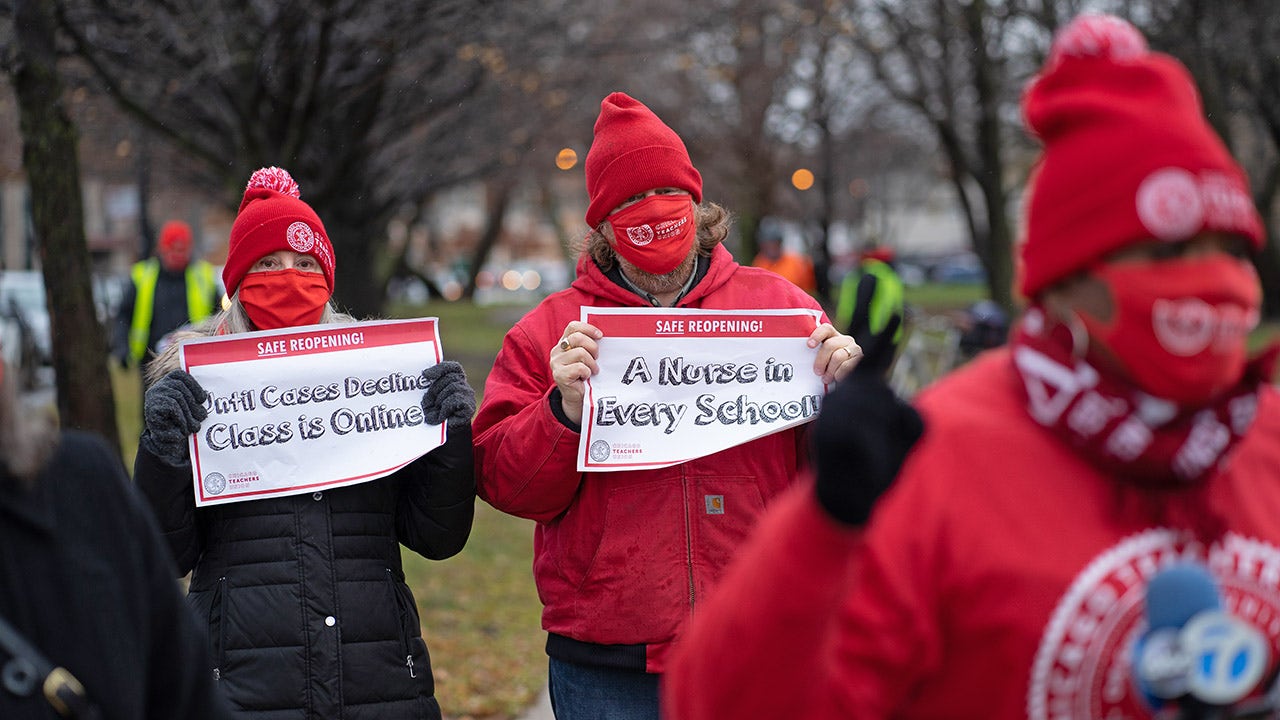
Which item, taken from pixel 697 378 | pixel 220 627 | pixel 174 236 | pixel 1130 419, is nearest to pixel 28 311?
pixel 174 236

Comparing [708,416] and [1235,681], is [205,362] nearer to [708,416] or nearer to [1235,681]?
[708,416]

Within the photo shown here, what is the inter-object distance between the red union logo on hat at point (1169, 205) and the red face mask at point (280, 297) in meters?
2.60

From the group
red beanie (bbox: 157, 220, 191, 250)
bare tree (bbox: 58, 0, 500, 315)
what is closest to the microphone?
bare tree (bbox: 58, 0, 500, 315)

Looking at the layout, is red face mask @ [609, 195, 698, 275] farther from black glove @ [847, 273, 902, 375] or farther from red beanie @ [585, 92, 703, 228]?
black glove @ [847, 273, 902, 375]

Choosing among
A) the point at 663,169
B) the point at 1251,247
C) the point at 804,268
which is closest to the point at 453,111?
the point at 804,268

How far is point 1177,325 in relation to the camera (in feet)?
5.92

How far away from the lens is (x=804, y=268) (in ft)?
57.5

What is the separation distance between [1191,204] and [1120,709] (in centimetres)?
68

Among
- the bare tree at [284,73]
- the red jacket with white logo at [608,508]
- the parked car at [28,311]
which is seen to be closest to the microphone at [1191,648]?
the red jacket with white logo at [608,508]

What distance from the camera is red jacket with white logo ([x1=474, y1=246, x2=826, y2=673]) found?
3.49 m

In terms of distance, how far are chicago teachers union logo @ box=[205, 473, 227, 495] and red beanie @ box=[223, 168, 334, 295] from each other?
1.98 ft

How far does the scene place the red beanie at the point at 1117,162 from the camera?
182cm

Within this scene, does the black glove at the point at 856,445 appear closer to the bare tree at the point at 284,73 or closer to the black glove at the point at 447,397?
the black glove at the point at 447,397

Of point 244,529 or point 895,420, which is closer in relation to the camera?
point 895,420
